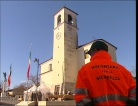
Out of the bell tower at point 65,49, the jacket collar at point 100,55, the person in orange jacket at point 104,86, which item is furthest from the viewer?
the bell tower at point 65,49

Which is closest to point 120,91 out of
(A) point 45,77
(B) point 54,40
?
(B) point 54,40

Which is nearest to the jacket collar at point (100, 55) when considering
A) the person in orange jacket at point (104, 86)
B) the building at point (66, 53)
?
the person in orange jacket at point (104, 86)

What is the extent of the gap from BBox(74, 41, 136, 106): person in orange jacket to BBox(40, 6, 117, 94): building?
29.8 metres

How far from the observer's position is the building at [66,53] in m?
33.5

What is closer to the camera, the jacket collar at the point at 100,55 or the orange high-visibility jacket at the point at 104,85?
the orange high-visibility jacket at the point at 104,85

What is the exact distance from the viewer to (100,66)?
8.47 feet

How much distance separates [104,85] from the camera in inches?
95.5

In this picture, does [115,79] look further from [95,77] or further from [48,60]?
[48,60]

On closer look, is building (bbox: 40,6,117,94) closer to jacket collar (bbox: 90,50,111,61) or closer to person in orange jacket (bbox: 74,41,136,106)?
jacket collar (bbox: 90,50,111,61)

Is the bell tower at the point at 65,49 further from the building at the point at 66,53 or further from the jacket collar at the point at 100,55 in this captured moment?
the jacket collar at the point at 100,55

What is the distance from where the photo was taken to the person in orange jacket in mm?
2350

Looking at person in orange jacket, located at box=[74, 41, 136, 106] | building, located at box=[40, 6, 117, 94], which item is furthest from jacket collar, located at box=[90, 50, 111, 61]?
building, located at box=[40, 6, 117, 94]

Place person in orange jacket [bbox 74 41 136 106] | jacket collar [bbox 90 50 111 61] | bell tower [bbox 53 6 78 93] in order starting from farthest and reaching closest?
bell tower [bbox 53 6 78 93] → jacket collar [bbox 90 50 111 61] → person in orange jacket [bbox 74 41 136 106]

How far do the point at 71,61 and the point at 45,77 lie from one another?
8.49m
